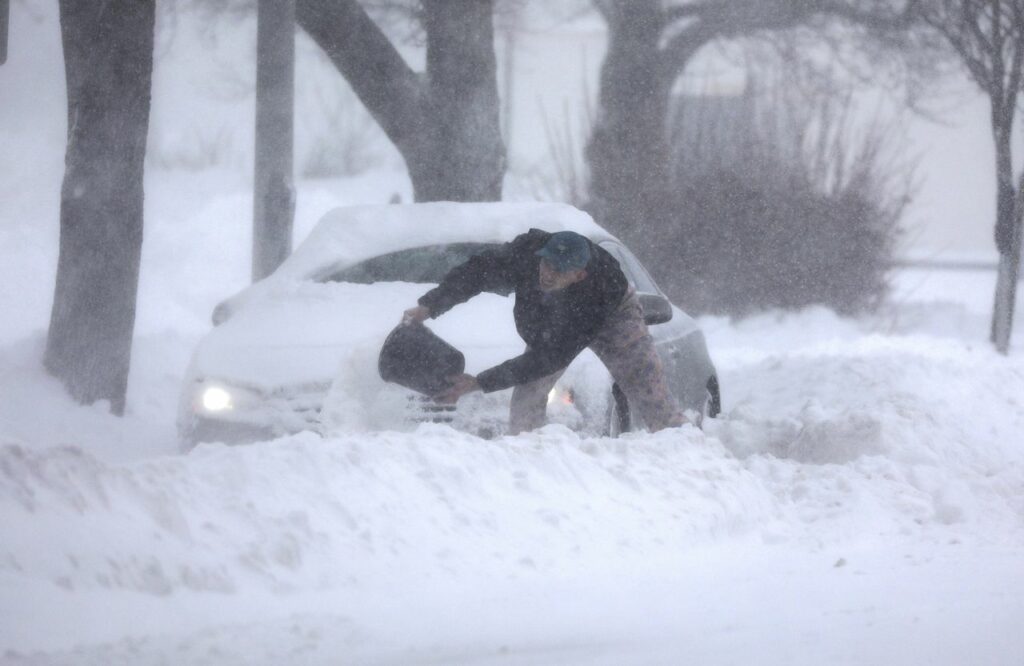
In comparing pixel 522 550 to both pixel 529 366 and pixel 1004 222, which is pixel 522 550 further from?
pixel 1004 222

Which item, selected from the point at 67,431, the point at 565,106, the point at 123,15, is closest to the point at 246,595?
the point at 67,431

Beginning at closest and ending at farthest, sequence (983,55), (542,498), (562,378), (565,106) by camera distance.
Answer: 1. (542,498)
2. (562,378)
3. (983,55)
4. (565,106)

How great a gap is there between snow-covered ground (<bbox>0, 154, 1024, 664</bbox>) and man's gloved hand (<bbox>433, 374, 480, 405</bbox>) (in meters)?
0.14

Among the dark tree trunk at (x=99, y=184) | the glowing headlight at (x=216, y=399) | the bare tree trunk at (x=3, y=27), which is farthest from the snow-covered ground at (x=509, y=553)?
the dark tree trunk at (x=99, y=184)

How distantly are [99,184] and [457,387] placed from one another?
423cm

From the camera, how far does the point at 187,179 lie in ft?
84.5

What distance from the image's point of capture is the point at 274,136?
1216 cm

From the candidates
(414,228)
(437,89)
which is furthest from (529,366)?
(437,89)

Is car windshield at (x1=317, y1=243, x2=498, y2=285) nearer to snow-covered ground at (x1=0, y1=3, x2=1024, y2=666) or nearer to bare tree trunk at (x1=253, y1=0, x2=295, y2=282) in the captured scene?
snow-covered ground at (x1=0, y1=3, x2=1024, y2=666)

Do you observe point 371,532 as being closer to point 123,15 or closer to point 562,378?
point 562,378

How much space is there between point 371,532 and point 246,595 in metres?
0.59

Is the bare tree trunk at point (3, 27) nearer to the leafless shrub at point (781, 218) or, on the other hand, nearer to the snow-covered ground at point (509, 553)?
the snow-covered ground at point (509, 553)

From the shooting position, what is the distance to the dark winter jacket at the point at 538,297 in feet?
17.5

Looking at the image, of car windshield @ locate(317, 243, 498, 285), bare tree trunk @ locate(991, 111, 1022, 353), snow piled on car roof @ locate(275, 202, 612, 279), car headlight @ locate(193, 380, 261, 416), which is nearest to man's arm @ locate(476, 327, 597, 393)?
car headlight @ locate(193, 380, 261, 416)
